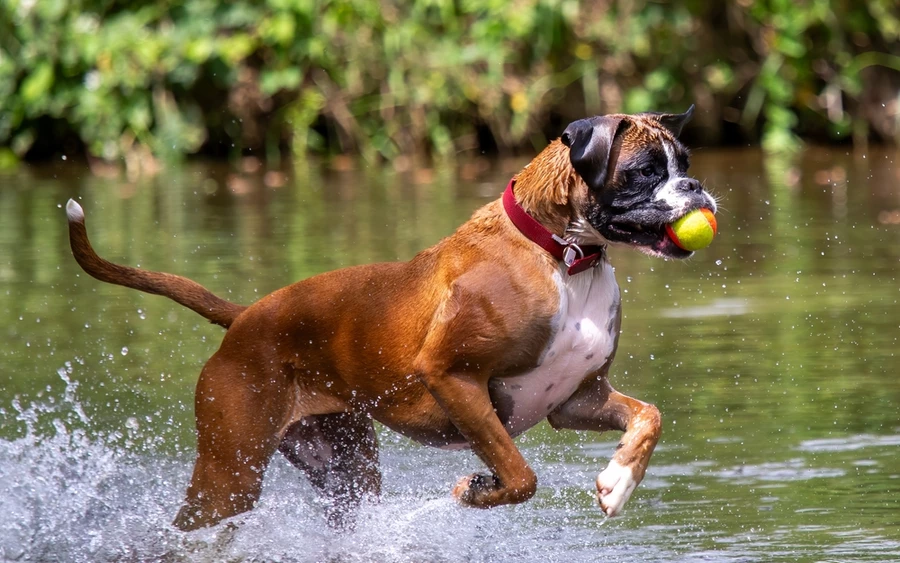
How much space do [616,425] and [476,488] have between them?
515 millimetres

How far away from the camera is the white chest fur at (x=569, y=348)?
4.43m

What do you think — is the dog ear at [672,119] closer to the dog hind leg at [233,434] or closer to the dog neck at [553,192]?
the dog neck at [553,192]

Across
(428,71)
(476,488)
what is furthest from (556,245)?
(428,71)

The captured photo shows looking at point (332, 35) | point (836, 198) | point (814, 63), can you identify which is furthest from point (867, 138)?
point (332, 35)

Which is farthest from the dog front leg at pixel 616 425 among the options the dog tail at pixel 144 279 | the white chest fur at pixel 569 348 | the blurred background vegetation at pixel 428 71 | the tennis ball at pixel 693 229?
the blurred background vegetation at pixel 428 71

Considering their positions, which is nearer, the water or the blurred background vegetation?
the water

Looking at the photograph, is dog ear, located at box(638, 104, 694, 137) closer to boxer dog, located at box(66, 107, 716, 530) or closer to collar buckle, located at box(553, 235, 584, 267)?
boxer dog, located at box(66, 107, 716, 530)

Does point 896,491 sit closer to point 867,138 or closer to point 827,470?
point 827,470

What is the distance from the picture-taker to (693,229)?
174 inches

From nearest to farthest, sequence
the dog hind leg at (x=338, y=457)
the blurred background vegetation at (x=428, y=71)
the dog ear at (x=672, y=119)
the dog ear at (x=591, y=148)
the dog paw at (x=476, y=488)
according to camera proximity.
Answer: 1. the dog ear at (x=591, y=148)
2. the dog paw at (x=476, y=488)
3. the dog ear at (x=672, y=119)
4. the dog hind leg at (x=338, y=457)
5. the blurred background vegetation at (x=428, y=71)

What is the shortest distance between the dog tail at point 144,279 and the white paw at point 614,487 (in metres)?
1.46

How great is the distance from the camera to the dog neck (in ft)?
14.7

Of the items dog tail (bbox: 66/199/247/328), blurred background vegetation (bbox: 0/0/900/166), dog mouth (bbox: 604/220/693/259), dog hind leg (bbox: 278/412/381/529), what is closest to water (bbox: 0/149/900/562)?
dog hind leg (bbox: 278/412/381/529)

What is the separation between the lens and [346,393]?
4840 millimetres
